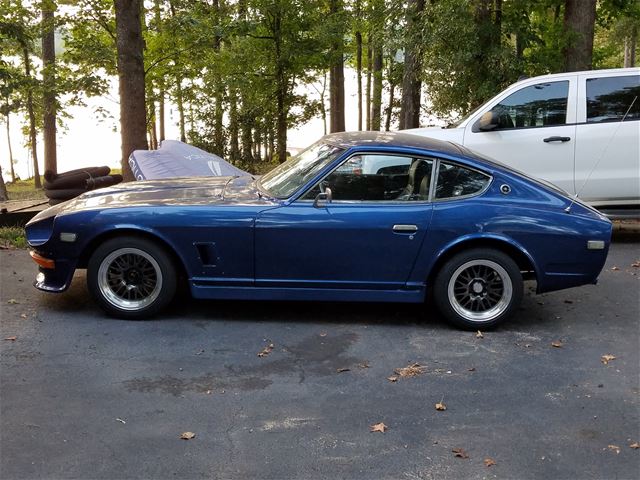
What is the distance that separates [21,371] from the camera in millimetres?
4418

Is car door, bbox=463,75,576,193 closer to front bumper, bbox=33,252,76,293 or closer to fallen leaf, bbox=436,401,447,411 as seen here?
fallen leaf, bbox=436,401,447,411

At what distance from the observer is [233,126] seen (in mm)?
17203

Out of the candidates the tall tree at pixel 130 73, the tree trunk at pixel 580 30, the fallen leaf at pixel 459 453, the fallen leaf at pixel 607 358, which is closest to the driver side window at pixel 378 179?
the fallen leaf at pixel 607 358

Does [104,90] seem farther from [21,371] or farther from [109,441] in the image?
[109,441]

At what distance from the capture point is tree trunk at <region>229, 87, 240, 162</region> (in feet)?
56.1

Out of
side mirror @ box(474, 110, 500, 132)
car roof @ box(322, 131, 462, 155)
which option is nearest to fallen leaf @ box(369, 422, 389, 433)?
car roof @ box(322, 131, 462, 155)

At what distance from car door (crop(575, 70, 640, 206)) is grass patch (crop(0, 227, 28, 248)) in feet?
22.8

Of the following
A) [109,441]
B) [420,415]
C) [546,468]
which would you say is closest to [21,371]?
[109,441]

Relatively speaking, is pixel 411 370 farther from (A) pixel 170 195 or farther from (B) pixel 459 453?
(A) pixel 170 195

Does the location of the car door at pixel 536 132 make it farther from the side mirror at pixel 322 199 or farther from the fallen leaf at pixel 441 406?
the fallen leaf at pixel 441 406

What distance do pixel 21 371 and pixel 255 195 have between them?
7.32 ft

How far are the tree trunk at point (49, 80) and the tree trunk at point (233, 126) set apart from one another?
4242 millimetres

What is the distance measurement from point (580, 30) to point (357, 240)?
8795 mm

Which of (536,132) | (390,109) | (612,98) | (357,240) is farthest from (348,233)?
(390,109)
